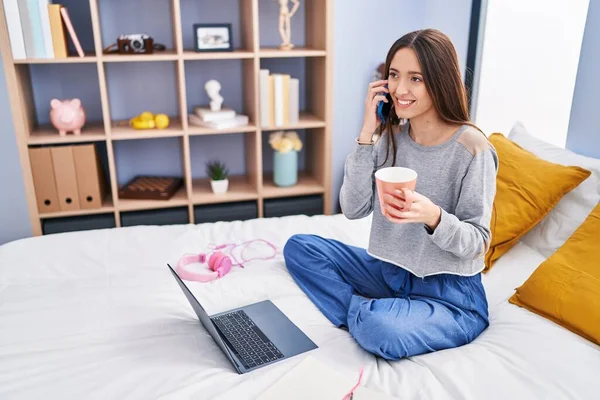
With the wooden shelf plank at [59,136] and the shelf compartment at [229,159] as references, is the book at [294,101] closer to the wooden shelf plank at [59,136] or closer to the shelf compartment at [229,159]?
the shelf compartment at [229,159]

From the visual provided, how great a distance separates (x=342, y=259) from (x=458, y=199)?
43 cm

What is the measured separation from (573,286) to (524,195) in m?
0.44

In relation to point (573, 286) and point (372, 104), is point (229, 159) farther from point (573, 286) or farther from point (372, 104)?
point (573, 286)

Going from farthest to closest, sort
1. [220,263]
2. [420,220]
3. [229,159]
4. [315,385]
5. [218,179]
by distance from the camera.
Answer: [229,159]
[218,179]
[220,263]
[420,220]
[315,385]

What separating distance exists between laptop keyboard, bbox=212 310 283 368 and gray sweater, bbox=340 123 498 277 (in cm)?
42

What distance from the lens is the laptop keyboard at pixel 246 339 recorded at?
1.41 meters

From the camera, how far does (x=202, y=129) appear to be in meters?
2.73

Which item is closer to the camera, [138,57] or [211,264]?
[211,264]

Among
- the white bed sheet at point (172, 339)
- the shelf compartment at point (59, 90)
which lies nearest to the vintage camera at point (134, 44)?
the shelf compartment at point (59, 90)

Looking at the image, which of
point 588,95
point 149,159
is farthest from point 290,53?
point 588,95

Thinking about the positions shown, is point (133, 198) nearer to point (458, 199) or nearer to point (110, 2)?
point (110, 2)

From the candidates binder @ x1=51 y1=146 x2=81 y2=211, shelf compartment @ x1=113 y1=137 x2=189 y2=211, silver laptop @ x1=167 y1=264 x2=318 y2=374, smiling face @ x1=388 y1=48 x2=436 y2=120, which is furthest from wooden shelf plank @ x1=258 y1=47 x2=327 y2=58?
silver laptop @ x1=167 y1=264 x2=318 y2=374

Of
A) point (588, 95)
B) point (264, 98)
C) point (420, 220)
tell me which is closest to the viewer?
point (420, 220)

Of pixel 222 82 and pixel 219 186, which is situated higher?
pixel 222 82
